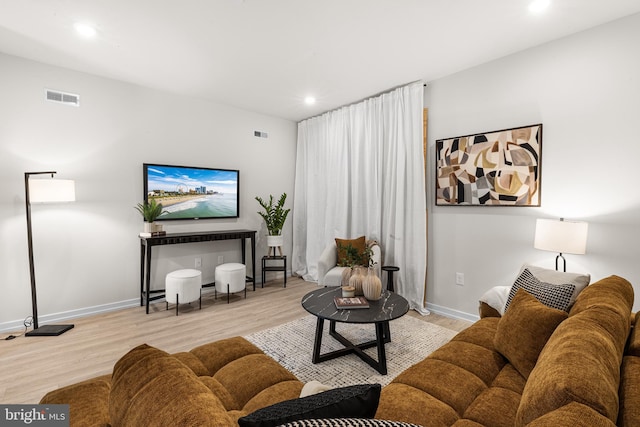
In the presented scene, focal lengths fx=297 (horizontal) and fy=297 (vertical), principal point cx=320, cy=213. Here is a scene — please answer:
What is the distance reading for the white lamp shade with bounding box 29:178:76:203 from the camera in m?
2.84

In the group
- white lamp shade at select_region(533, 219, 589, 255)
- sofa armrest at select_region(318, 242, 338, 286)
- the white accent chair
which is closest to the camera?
white lamp shade at select_region(533, 219, 589, 255)

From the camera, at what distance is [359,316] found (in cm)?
219

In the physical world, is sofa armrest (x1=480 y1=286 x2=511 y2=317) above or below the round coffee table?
above

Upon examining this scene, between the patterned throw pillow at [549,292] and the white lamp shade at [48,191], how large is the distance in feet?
13.2

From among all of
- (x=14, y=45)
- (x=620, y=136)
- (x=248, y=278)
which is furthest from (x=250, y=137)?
(x=620, y=136)

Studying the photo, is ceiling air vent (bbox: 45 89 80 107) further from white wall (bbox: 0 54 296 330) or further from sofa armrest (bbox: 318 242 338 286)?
sofa armrest (bbox: 318 242 338 286)

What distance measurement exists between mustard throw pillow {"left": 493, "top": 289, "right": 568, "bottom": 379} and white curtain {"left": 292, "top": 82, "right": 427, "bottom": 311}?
1.90m

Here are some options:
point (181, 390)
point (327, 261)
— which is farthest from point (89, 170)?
point (181, 390)

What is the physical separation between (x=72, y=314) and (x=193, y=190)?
6.39 ft

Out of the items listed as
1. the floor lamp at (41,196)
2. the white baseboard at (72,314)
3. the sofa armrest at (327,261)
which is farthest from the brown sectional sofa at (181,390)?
the white baseboard at (72,314)

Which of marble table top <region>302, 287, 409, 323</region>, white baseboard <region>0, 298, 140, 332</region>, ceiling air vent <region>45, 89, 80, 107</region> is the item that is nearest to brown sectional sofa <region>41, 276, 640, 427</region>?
marble table top <region>302, 287, 409, 323</region>

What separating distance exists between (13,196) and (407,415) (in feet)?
13.2

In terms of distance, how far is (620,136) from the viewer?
2387mm

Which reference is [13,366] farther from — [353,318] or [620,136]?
[620,136]
